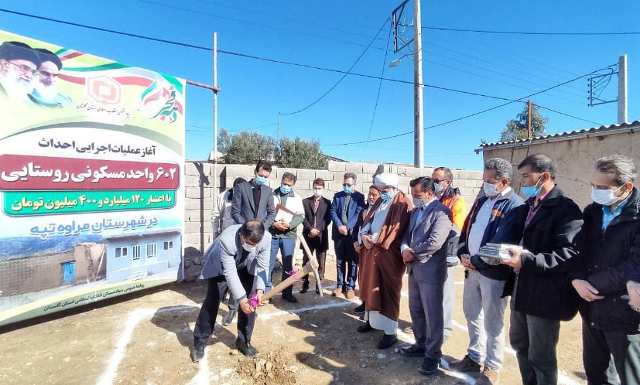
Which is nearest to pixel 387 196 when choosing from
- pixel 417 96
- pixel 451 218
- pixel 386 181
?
pixel 386 181

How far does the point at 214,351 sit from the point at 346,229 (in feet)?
7.44

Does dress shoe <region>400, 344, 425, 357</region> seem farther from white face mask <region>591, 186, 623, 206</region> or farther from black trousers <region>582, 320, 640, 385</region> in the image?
white face mask <region>591, 186, 623, 206</region>

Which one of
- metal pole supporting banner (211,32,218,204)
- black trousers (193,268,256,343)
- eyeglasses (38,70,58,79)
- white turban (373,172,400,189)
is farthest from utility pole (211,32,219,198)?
white turban (373,172,400,189)

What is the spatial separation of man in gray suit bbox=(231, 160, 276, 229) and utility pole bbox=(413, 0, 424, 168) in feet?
16.5

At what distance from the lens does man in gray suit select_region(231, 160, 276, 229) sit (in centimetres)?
441

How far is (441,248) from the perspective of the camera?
2957 millimetres

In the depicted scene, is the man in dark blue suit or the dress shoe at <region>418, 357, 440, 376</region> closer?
the dress shoe at <region>418, 357, 440, 376</region>

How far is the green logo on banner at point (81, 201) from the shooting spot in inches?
144

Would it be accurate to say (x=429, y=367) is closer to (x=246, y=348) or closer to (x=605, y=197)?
(x=246, y=348)

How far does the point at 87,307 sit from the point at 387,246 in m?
3.93

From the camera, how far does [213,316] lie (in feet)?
10.6

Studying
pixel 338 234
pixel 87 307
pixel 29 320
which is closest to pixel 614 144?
pixel 338 234

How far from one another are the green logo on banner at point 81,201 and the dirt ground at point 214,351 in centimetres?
130

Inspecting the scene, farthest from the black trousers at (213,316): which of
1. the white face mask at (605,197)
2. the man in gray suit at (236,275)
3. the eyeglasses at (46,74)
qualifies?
the eyeglasses at (46,74)
